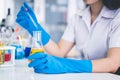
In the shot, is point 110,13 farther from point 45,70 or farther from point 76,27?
point 45,70

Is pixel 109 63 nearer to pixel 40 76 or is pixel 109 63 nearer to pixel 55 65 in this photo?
pixel 55 65

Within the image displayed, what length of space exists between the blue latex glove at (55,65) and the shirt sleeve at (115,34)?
0.32 m

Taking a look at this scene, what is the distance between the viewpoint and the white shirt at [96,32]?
1.99 metres

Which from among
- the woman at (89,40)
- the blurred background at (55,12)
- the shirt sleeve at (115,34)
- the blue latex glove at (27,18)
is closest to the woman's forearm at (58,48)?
the woman at (89,40)

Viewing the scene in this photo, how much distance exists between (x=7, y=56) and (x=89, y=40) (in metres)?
0.70

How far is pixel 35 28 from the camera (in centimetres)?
210

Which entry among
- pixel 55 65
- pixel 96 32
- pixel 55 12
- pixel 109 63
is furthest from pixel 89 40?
pixel 55 12

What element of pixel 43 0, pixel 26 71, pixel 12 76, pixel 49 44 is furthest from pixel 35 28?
pixel 43 0

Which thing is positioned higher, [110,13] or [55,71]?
[110,13]

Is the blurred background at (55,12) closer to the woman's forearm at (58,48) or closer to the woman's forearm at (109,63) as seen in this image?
the woman's forearm at (58,48)

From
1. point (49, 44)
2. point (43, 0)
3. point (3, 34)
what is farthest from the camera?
point (43, 0)

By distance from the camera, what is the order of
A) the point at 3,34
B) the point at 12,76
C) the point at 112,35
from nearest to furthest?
the point at 12,76
the point at 112,35
the point at 3,34

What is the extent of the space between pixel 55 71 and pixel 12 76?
27cm

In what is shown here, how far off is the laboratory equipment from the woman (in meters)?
0.30
